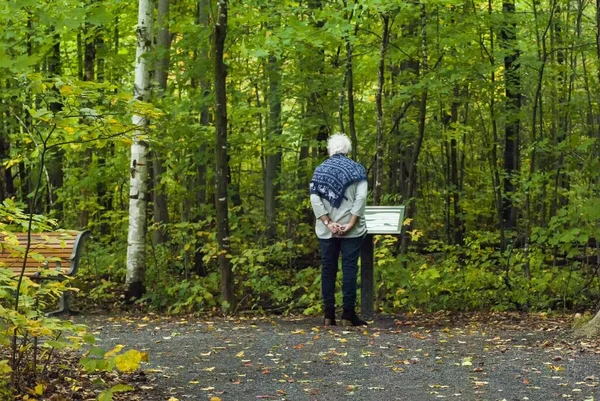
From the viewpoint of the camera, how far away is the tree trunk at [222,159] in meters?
9.86

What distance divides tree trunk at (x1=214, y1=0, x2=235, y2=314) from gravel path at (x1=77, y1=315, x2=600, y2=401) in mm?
1300

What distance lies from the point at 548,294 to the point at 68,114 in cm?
859

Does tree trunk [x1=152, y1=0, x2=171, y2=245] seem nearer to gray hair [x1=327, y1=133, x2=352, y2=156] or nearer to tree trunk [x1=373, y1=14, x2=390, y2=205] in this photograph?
tree trunk [x1=373, y1=14, x2=390, y2=205]

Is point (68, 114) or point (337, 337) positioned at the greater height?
point (68, 114)

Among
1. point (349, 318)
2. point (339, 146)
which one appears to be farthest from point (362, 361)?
point (339, 146)

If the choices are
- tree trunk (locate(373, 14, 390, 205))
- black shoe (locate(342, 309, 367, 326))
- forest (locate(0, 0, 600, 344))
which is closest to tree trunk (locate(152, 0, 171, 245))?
forest (locate(0, 0, 600, 344))

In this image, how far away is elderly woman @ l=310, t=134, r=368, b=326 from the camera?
861 centimetres

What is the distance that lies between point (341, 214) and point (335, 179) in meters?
0.38

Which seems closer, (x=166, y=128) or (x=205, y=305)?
(x=205, y=305)

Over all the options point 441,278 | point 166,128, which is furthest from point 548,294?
point 166,128

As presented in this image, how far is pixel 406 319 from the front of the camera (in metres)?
9.89

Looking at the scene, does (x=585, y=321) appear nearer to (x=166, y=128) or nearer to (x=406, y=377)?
(x=406, y=377)

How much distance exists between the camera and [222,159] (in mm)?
10102

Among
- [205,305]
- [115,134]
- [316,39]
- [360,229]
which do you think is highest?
[316,39]
